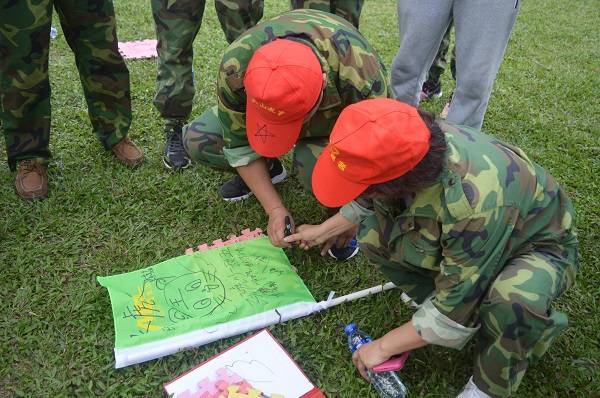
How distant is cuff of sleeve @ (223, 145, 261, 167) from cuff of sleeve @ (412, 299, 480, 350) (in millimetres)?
911

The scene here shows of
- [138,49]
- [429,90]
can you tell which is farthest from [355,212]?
[138,49]

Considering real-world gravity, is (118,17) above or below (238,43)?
below

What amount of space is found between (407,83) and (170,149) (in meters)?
1.28

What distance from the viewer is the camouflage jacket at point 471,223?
129 cm

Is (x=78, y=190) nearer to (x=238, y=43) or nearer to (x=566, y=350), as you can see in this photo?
(x=238, y=43)

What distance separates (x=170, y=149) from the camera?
2.71m

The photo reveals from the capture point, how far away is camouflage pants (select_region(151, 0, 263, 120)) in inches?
93.8

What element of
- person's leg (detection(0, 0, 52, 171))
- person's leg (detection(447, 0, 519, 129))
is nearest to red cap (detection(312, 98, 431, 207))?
person's leg (detection(447, 0, 519, 129))

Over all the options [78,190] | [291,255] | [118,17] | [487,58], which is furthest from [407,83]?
[118,17]

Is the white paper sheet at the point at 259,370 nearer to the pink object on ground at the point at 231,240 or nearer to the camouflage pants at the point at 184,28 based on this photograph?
the pink object on ground at the point at 231,240

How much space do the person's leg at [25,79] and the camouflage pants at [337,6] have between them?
1.08 meters

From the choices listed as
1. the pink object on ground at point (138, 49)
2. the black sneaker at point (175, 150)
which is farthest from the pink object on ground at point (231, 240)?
the pink object on ground at point (138, 49)

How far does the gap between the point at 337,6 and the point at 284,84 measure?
44.9 inches

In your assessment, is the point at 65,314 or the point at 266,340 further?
the point at 65,314
